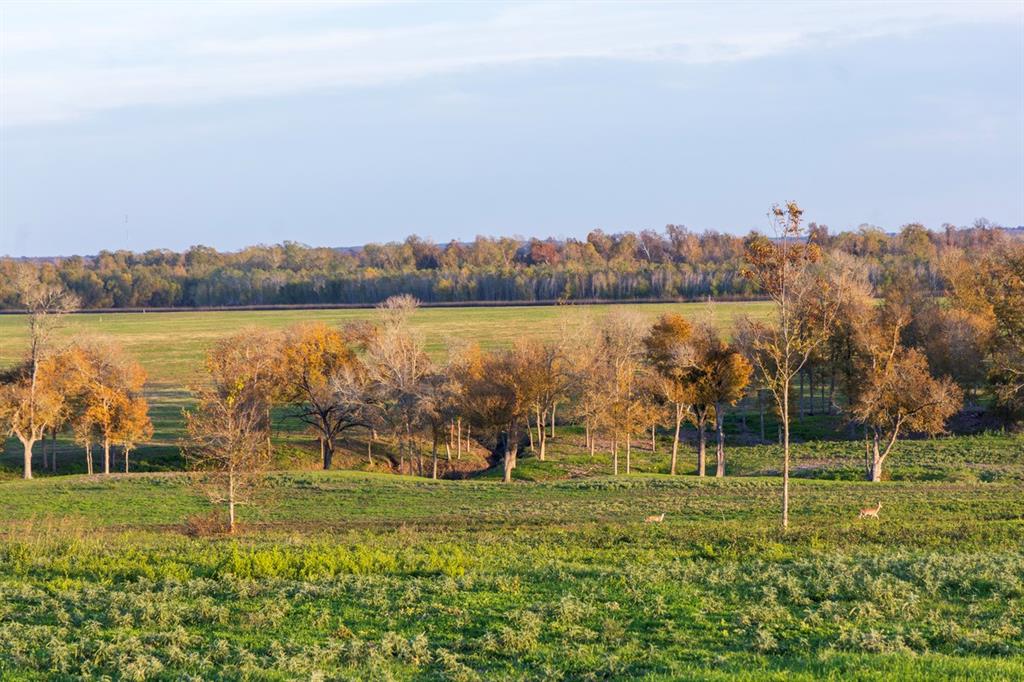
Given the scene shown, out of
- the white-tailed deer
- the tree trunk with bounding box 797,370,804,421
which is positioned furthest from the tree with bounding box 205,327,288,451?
the white-tailed deer

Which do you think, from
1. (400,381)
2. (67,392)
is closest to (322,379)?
(400,381)

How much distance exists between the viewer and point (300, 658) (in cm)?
1177

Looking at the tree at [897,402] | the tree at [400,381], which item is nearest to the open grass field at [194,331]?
the tree at [400,381]

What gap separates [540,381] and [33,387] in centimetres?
3258

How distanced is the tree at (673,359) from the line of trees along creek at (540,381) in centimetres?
10

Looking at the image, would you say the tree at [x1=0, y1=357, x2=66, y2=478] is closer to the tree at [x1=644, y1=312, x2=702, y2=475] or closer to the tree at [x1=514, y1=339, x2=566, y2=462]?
the tree at [x1=514, y1=339, x2=566, y2=462]

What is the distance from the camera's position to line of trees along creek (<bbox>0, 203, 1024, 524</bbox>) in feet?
180

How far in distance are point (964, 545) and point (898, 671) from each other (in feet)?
38.3

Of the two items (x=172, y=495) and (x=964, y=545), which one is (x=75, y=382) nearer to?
(x=172, y=495)

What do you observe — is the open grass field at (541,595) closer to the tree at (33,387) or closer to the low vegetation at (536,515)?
the low vegetation at (536,515)

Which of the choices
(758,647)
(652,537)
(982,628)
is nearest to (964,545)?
(652,537)

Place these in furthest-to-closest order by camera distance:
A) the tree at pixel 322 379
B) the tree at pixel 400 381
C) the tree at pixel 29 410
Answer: the tree at pixel 322 379
the tree at pixel 400 381
the tree at pixel 29 410

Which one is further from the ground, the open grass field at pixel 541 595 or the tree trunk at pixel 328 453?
the open grass field at pixel 541 595

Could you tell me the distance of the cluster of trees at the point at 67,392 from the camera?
61.5 metres
